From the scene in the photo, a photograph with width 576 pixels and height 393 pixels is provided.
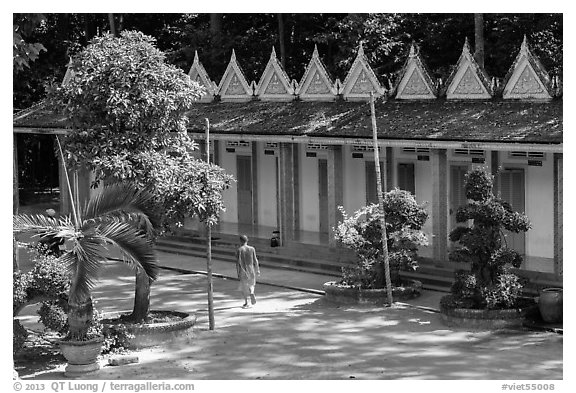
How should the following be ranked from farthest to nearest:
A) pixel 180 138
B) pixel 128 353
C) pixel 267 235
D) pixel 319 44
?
pixel 319 44 → pixel 267 235 → pixel 180 138 → pixel 128 353

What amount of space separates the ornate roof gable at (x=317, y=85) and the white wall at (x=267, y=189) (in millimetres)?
2630

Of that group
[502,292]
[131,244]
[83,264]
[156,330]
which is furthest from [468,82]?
[83,264]

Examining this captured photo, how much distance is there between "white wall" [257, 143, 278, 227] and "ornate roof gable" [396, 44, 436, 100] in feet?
17.9

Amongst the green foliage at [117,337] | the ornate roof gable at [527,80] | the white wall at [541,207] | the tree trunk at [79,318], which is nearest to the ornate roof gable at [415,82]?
the ornate roof gable at [527,80]

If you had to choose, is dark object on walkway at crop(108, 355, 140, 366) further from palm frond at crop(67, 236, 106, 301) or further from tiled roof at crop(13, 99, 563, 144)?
tiled roof at crop(13, 99, 563, 144)

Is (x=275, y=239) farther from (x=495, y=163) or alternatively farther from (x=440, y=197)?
(x=495, y=163)

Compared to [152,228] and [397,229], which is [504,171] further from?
[152,228]

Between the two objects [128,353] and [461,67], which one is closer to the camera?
[128,353]

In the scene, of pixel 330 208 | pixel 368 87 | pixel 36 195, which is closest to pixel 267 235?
pixel 330 208

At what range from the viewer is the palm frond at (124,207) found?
16.3m

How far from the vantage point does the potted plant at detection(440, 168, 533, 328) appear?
1816 centimetres

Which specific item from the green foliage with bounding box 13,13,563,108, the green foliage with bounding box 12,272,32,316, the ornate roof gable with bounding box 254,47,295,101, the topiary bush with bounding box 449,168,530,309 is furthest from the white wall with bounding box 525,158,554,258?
the green foliage with bounding box 12,272,32,316

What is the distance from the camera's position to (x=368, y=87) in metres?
25.0

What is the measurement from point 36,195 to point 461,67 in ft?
74.1
